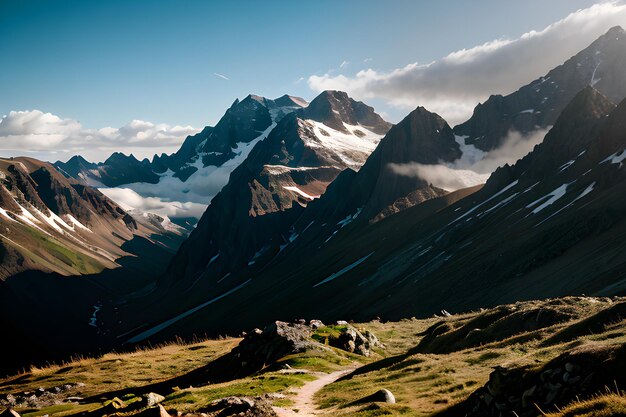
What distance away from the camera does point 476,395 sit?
64.2 feet

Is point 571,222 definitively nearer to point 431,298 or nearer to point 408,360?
point 431,298

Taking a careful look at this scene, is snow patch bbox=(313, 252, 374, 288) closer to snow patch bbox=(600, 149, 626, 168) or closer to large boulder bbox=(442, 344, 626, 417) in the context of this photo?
snow patch bbox=(600, 149, 626, 168)

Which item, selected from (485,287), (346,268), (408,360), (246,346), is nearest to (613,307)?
(408,360)

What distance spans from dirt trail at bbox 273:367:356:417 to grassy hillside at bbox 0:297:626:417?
0.16 metres

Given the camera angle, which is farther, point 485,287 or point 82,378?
point 485,287

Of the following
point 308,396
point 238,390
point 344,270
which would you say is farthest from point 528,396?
point 344,270

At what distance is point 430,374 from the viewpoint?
2894cm

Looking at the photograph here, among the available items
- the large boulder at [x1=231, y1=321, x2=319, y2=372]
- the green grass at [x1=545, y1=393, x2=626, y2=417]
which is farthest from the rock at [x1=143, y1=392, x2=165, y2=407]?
the green grass at [x1=545, y1=393, x2=626, y2=417]

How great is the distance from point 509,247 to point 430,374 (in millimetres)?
90457

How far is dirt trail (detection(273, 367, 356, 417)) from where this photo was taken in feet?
80.0

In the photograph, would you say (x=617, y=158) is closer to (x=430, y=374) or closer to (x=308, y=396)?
(x=430, y=374)

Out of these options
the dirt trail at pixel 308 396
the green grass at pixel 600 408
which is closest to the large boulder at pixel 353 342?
the dirt trail at pixel 308 396

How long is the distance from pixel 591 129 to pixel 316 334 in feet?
527

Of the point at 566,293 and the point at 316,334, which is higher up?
the point at 316,334
